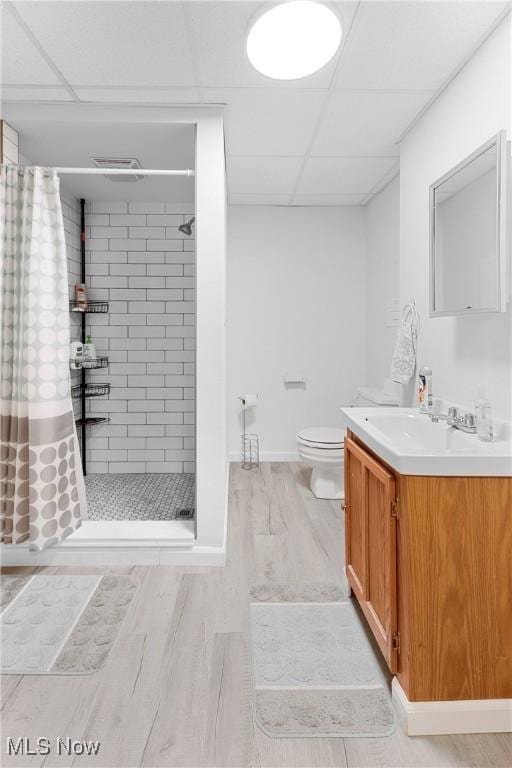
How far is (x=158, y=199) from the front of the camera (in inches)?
154

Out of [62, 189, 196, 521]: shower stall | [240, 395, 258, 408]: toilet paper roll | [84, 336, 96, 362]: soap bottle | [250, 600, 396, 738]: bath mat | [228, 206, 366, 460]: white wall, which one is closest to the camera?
[250, 600, 396, 738]: bath mat

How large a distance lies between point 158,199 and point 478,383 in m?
2.99

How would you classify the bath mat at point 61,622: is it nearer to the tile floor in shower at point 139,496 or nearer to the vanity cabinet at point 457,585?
the tile floor in shower at point 139,496

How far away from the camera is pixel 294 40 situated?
78.0 inches

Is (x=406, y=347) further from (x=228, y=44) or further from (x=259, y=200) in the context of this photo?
(x=259, y=200)

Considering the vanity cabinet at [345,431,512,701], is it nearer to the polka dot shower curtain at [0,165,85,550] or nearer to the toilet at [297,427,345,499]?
the polka dot shower curtain at [0,165,85,550]

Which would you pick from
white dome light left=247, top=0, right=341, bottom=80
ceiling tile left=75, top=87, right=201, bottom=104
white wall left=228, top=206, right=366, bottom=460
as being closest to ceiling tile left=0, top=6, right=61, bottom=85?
ceiling tile left=75, top=87, right=201, bottom=104

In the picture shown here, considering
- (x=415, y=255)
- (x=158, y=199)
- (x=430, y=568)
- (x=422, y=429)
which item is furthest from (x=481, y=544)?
(x=158, y=199)

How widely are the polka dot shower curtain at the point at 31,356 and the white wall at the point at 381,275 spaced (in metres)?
2.43

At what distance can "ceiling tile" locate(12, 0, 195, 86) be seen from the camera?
5.84ft

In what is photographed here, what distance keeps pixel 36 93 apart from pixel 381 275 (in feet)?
9.04

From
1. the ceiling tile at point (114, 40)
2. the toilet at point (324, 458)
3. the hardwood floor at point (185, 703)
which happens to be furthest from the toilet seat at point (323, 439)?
the ceiling tile at point (114, 40)

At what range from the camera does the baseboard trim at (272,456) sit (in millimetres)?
4508

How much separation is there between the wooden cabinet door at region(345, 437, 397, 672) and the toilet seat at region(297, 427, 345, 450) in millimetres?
1163
